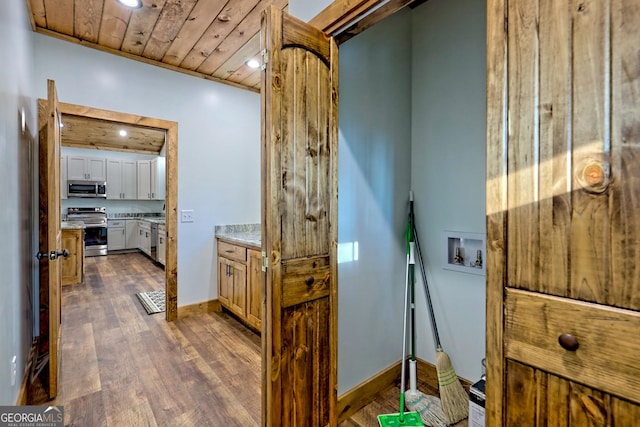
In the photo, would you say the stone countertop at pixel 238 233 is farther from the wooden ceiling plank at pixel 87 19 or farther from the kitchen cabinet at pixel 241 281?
the wooden ceiling plank at pixel 87 19

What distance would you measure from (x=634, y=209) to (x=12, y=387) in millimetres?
2641

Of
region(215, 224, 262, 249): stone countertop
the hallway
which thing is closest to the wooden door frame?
the hallway

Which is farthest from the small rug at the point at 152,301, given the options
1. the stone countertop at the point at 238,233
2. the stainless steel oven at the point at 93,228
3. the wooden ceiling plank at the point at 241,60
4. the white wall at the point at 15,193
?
the stainless steel oven at the point at 93,228

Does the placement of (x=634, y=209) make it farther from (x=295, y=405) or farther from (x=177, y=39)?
(x=177, y=39)

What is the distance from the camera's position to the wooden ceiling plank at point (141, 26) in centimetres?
221

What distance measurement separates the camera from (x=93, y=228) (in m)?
6.72

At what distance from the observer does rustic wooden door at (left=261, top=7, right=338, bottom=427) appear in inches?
52.7

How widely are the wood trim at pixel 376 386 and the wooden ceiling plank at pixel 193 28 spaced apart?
2.82m

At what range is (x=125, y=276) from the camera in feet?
16.8

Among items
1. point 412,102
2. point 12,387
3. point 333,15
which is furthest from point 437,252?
point 12,387

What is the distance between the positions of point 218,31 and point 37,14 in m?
1.36

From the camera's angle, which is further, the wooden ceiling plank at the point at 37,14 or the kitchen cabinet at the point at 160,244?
the kitchen cabinet at the point at 160,244

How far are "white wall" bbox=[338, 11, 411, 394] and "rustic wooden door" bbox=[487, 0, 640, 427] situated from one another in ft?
3.18

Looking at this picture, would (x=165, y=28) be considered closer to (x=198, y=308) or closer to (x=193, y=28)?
(x=193, y=28)
